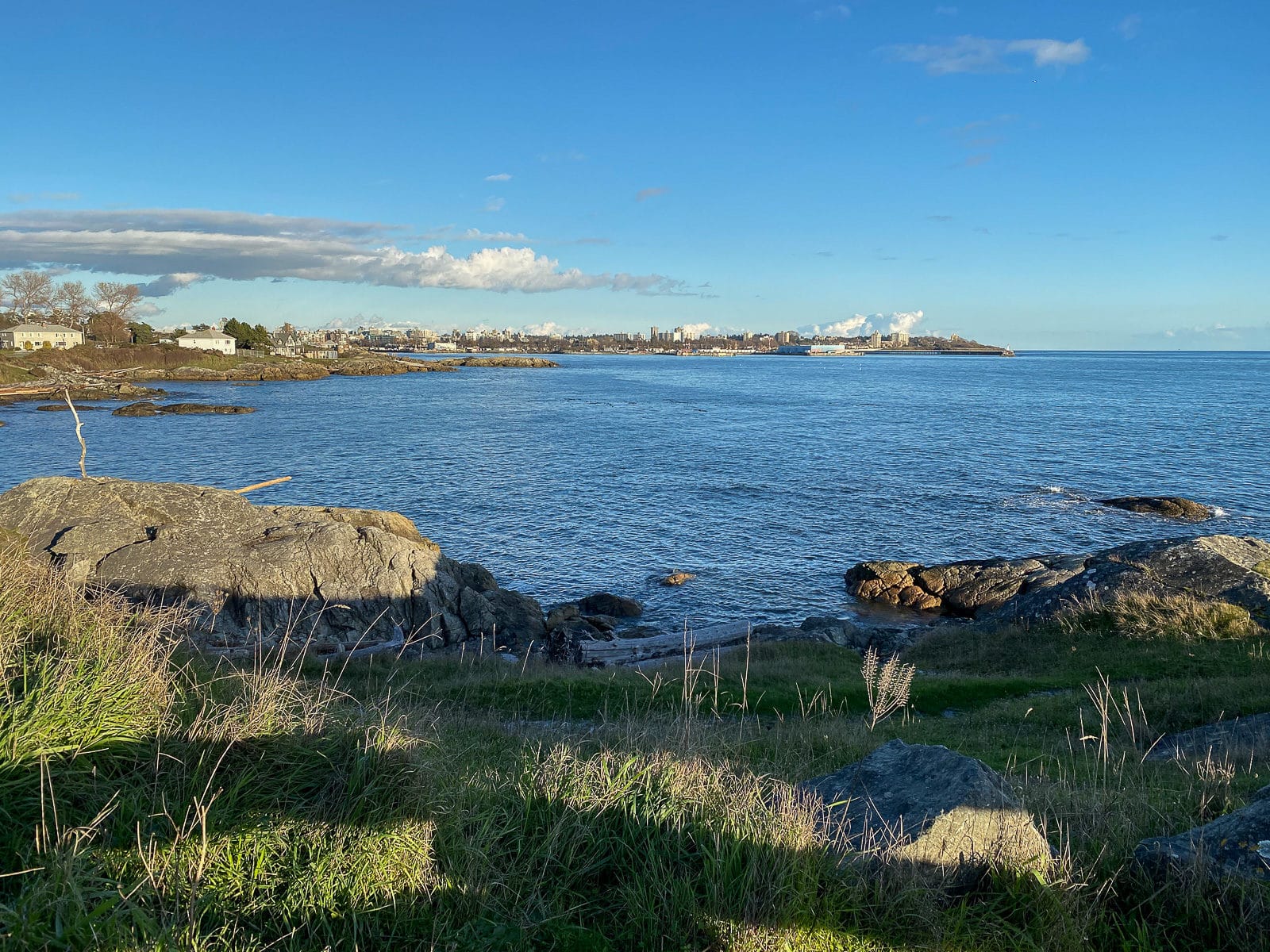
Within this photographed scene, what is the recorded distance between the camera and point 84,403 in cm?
9981

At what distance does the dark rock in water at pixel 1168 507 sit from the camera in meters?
40.8

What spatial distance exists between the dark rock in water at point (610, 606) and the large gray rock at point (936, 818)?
21.9 metres

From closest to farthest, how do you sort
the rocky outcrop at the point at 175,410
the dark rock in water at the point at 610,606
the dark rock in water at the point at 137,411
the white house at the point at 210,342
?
the dark rock in water at the point at 610,606 < the dark rock in water at the point at 137,411 < the rocky outcrop at the point at 175,410 < the white house at the point at 210,342

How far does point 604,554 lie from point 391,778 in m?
30.4

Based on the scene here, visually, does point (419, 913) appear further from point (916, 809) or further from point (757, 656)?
point (757, 656)

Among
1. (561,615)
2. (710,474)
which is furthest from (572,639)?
(710,474)

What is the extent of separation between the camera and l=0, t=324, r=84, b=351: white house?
133625 millimetres

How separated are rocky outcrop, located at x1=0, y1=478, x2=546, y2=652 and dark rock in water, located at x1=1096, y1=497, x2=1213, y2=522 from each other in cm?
3504

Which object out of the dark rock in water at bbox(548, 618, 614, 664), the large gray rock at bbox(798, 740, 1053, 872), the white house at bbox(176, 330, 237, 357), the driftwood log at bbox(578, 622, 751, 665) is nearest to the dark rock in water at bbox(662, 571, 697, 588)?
the dark rock in water at bbox(548, 618, 614, 664)

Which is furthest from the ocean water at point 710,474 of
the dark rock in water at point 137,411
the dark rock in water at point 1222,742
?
the dark rock in water at point 1222,742

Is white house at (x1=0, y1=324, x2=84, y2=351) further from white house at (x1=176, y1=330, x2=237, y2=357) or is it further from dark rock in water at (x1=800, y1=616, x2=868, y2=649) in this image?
dark rock in water at (x1=800, y1=616, x2=868, y2=649)

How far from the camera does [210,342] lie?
161m

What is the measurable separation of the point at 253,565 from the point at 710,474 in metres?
38.3

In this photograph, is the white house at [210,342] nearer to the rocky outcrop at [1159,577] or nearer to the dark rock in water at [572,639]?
the dark rock in water at [572,639]
